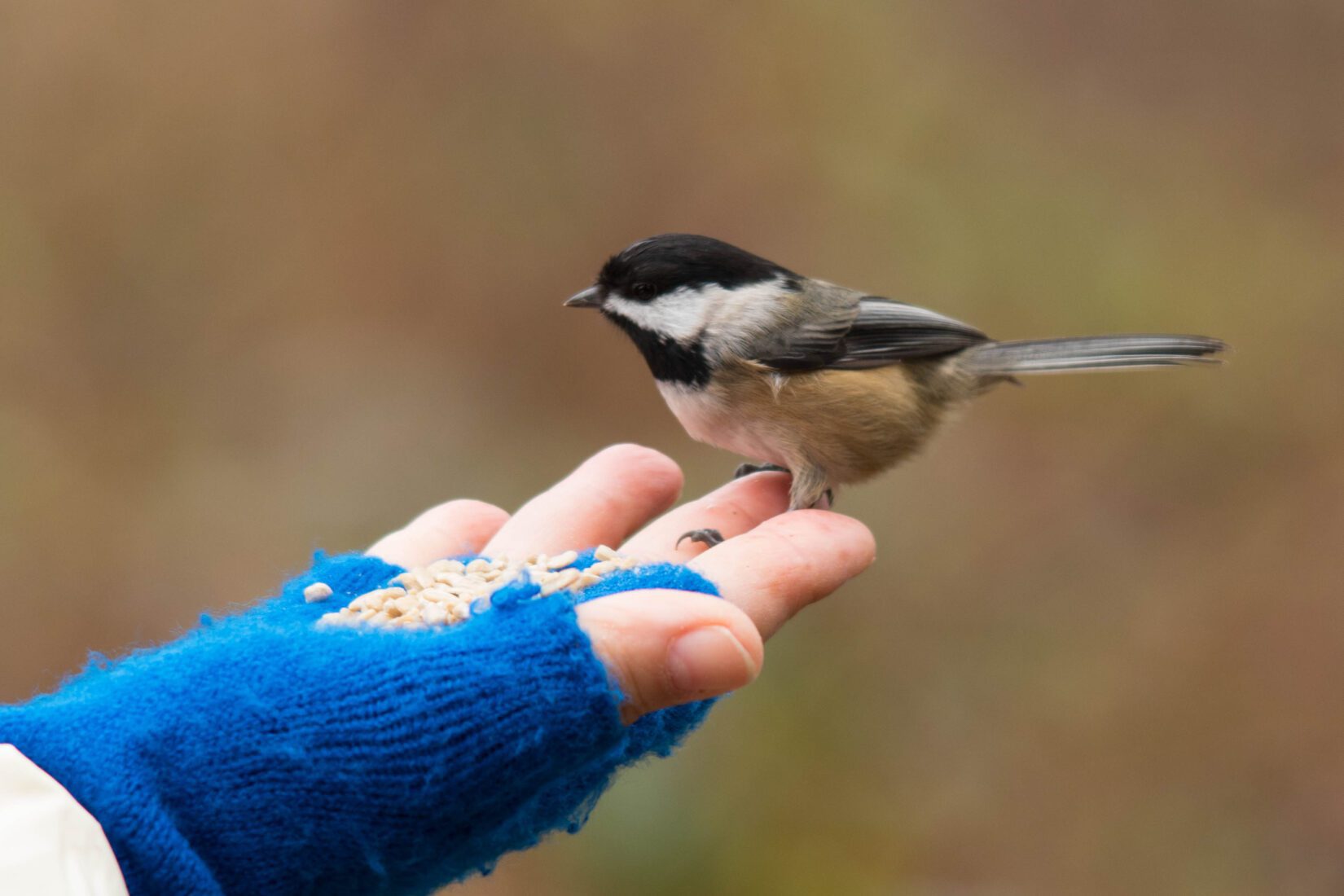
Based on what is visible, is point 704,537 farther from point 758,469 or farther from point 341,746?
point 341,746

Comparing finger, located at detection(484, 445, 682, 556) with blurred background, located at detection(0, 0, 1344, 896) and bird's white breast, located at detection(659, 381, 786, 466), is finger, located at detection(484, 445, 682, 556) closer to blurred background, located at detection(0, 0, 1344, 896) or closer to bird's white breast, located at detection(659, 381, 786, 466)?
bird's white breast, located at detection(659, 381, 786, 466)

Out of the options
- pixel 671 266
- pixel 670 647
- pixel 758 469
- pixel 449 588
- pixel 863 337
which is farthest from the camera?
pixel 758 469

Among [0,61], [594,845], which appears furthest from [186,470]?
[594,845]

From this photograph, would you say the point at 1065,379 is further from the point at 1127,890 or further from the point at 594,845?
the point at 594,845

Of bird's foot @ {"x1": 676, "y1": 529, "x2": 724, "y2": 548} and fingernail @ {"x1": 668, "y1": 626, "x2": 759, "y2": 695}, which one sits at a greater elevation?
fingernail @ {"x1": 668, "y1": 626, "x2": 759, "y2": 695}

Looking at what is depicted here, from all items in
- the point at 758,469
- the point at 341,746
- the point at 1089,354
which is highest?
the point at 1089,354

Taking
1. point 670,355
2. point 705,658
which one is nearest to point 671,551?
point 670,355

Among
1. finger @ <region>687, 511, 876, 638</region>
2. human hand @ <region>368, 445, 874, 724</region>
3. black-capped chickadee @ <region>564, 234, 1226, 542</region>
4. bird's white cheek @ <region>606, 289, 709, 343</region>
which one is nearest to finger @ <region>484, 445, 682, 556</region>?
human hand @ <region>368, 445, 874, 724</region>
